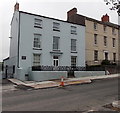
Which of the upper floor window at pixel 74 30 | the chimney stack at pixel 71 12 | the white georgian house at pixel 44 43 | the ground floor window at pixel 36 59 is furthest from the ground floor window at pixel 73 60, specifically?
the chimney stack at pixel 71 12

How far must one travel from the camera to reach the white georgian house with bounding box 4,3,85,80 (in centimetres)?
2508

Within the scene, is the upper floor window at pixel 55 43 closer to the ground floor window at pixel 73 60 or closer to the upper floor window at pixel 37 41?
the upper floor window at pixel 37 41

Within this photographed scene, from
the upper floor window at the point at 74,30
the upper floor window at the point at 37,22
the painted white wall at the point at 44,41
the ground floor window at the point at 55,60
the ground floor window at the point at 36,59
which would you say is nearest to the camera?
the painted white wall at the point at 44,41

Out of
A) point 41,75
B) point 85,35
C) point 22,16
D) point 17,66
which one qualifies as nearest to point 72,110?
point 41,75

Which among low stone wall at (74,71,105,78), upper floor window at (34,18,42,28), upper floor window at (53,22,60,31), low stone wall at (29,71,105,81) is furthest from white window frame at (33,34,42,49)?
low stone wall at (74,71,105,78)

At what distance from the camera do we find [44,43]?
26766 millimetres

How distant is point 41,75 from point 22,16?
28.8 ft

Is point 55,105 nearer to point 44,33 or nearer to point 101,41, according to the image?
point 44,33

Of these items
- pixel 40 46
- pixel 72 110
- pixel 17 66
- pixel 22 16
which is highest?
pixel 22 16

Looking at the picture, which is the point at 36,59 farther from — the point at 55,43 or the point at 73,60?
the point at 73,60

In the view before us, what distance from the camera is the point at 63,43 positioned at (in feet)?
94.0

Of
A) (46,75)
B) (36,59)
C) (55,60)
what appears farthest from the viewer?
(55,60)

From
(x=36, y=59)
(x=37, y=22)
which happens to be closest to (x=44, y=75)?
(x=36, y=59)

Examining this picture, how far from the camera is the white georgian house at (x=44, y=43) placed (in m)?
25.1
